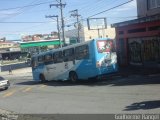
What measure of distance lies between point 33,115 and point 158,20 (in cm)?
1564

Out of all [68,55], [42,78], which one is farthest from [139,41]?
[42,78]

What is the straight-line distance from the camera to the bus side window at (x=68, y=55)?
88.8 ft

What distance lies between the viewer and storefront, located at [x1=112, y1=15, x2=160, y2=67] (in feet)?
95.2

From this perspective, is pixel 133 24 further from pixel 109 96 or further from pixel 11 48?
pixel 11 48

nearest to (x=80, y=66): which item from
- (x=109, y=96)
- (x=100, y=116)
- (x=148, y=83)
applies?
(x=148, y=83)

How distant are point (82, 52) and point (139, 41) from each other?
746 cm

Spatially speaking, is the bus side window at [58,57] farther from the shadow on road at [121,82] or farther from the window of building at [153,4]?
the window of building at [153,4]

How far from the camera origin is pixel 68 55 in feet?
90.4

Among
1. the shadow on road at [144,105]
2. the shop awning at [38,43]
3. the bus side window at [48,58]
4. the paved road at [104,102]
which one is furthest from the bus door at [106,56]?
the shop awning at [38,43]

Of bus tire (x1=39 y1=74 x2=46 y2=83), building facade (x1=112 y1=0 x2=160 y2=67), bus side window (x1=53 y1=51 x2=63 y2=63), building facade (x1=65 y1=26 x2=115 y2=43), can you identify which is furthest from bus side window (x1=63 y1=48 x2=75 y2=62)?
building facade (x1=65 y1=26 x2=115 y2=43)

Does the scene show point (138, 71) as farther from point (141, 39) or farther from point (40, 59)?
point (40, 59)

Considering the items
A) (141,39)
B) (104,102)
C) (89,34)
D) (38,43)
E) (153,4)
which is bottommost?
(104,102)

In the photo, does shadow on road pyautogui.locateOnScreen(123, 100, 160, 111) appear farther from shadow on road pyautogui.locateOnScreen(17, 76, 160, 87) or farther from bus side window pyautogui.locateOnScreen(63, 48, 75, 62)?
bus side window pyautogui.locateOnScreen(63, 48, 75, 62)

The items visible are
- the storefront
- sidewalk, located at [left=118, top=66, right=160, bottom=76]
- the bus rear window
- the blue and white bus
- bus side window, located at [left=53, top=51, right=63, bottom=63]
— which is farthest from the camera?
the storefront
